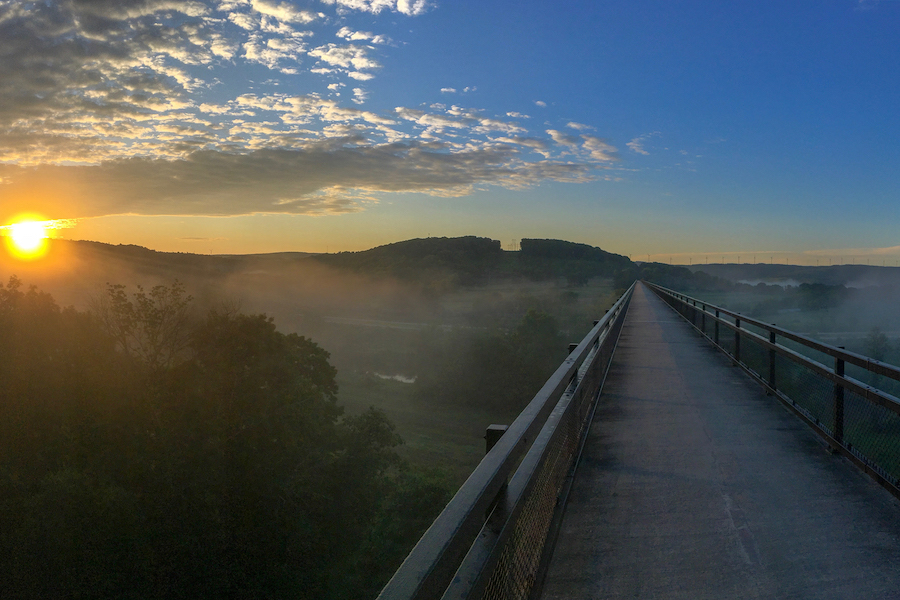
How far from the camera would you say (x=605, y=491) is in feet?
13.8

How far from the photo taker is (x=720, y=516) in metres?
3.81

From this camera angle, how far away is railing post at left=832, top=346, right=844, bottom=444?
5.22 m

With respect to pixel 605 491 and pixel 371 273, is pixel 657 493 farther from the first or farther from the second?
pixel 371 273

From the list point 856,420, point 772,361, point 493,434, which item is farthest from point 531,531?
point 772,361

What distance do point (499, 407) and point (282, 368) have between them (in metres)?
38.3

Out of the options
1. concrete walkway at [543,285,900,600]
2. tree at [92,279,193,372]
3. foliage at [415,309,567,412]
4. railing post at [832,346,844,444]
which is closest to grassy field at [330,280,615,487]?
foliage at [415,309,567,412]

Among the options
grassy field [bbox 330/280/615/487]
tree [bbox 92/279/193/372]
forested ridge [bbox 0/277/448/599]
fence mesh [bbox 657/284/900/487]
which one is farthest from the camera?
grassy field [bbox 330/280/615/487]

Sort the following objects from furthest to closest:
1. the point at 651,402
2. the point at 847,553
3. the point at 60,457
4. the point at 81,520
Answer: the point at 60,457 → the point at 81,520 → the point at 651,402 → the point at 847,553

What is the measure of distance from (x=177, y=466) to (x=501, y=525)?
74.1 feet

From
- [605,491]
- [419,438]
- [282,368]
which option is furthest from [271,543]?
[419,438]

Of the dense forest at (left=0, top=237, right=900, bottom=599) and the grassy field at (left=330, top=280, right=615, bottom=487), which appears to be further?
the grassy field at (left=330, top=280, right=615, bottom=487)

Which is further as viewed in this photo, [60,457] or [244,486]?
[244,486]

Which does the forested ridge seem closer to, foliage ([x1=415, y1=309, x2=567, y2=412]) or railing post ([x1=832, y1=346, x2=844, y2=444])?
railing post ([x1=832, y1=346, x2=844, y2=444])

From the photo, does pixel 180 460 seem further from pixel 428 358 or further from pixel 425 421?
pixel 428 358
